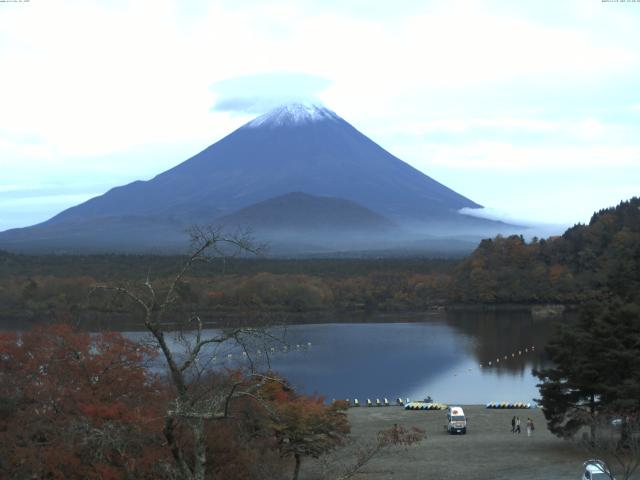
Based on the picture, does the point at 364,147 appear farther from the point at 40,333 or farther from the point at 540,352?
the point at 40,333

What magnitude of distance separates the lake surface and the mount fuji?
111679 mm

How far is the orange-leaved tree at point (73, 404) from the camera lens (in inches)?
358

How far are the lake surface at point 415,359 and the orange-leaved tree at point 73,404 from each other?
27.3 ft

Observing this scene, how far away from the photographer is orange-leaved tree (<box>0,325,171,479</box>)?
29.8ft

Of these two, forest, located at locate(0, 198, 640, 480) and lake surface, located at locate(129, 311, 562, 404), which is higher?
forest, located at locate(0, 198, 640, 480)

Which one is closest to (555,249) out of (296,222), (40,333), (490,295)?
(490,295)

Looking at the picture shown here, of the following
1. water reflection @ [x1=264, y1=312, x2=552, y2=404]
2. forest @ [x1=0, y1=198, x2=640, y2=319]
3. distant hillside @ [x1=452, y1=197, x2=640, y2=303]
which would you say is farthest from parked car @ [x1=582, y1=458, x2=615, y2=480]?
→ distant hillside @ [x1=452, y1=197, x2=640, y2=303]

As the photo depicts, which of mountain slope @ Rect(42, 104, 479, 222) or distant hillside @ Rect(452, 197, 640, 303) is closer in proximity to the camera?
distant hillside @ Rect(452, 197, 640, 303)

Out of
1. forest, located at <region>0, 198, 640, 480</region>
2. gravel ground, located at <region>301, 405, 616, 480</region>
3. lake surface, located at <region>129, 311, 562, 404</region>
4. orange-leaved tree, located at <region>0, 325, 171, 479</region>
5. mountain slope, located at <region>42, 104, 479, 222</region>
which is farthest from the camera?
mountain slope, located at <region>42, 104, 479, 222</region>

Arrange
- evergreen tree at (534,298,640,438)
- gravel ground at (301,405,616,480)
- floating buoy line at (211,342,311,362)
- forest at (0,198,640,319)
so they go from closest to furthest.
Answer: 1. floating buoy line at (211,342,311,362)
2. gravel ground at (301,405,616,480)
3. evergreen tree at (534,298,640,438)
4. forest at (0,198,640,319)

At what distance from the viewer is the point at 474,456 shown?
599 inches

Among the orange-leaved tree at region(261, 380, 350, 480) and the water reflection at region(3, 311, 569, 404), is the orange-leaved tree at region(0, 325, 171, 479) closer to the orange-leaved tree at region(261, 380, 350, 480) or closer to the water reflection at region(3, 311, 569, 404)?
the orange-leaved tree at region(261, 380, 350, 480)

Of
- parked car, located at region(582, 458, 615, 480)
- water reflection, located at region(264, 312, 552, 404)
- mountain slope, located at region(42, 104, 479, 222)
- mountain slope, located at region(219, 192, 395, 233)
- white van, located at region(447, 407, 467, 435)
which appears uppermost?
mountain slope, located at region(42, 104, 479, 222)

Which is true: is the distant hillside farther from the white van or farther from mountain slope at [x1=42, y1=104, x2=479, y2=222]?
Result: mountain slope at [x1=42, y1=104, x2=479, y2=222]
